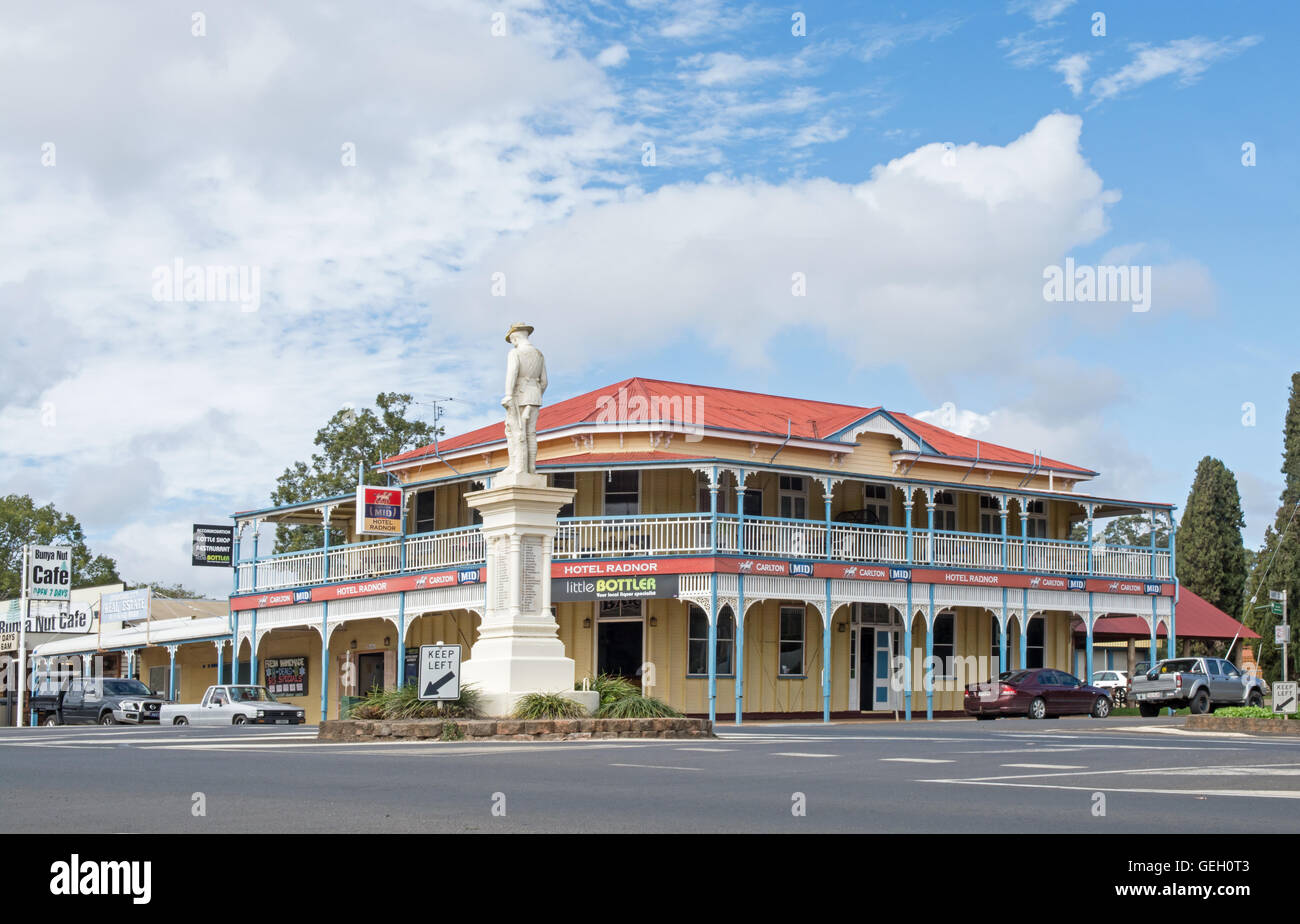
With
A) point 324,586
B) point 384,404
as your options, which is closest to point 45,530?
point 384,404

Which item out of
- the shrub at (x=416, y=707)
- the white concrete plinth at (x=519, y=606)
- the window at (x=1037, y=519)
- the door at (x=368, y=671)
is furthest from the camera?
the door at (x=368, y=671)

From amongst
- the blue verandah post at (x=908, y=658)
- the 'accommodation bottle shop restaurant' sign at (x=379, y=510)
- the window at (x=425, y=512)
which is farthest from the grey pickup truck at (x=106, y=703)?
the blue verandah post at (x=908, y=658)

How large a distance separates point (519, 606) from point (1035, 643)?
24100 millimetres

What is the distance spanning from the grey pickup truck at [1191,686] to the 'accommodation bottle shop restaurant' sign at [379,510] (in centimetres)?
1811

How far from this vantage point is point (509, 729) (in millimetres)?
18906

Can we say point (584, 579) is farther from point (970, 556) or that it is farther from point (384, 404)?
point (384, 404)

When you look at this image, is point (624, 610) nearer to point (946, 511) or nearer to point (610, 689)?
point (946, 511)

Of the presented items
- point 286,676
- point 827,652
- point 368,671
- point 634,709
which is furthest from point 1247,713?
point 286,676

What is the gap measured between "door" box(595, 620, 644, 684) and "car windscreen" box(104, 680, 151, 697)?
41.7 feet

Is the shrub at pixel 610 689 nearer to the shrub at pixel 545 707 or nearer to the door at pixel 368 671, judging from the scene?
the shrub at pixel 545 707

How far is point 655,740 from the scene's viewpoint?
62.2 ft

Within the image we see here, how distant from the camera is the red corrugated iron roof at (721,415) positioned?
116 ft

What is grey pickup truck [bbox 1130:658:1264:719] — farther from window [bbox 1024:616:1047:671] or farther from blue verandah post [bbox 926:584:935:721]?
window [bbox 1024:616:1047:671]

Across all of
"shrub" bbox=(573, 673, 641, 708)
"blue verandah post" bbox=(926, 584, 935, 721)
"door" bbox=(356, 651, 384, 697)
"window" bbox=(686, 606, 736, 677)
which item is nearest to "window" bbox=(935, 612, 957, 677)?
"blue verandah post" bbox=(926, 584, 935, 721)
